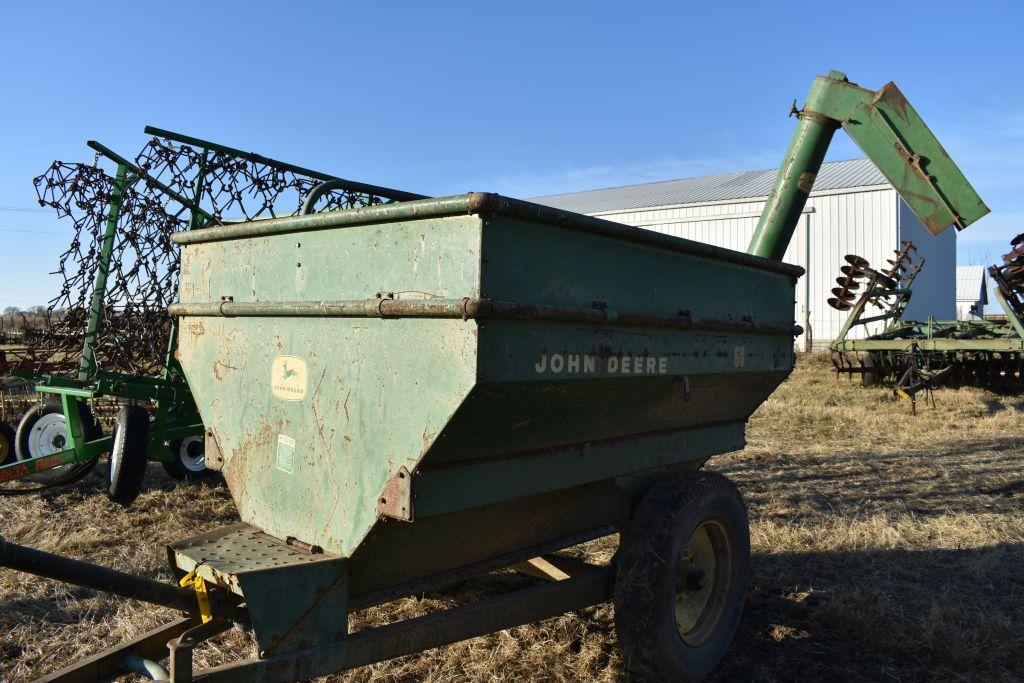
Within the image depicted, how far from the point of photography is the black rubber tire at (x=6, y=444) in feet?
A: 23.4

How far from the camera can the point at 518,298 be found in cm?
239

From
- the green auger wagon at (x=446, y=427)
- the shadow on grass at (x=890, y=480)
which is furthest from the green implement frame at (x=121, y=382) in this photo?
the shadow on grass at (x=890, y=480)

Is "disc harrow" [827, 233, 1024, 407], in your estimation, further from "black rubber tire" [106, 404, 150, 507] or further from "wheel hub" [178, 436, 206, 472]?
"black rubber tire" [106, 404, 150, 507]

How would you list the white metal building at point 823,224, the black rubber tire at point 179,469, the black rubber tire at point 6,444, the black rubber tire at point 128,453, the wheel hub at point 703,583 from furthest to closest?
1. the white metal building at point 823,224
2. the black rubber tire at point 6,444
3. the black rubber tire at point 179,469
4. the black rubber tire at point 128,453
5. the wheel hub at point 703,583

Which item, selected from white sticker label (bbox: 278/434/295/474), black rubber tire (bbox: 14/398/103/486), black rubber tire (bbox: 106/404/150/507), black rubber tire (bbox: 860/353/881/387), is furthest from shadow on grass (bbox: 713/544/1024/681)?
black rubber tire (bbox: 860/353/881/387)

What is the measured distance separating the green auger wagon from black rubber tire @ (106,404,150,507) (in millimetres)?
2458

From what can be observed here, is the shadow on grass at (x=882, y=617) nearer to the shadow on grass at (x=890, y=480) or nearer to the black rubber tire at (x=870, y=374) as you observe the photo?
the shadow on grass at (x=890, y=480)

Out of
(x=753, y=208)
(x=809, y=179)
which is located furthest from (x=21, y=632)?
(x=753, y=208)

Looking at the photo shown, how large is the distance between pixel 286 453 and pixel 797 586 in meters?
3.05

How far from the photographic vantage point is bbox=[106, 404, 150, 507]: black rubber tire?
5312 mm

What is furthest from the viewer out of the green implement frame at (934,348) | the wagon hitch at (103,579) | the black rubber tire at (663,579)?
the green implement frame at (934,348)

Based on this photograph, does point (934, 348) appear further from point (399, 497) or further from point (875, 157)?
point (399, 497)

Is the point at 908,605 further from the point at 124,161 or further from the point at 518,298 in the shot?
the point at 124,161

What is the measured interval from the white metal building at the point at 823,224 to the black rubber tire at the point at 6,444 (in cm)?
1788
